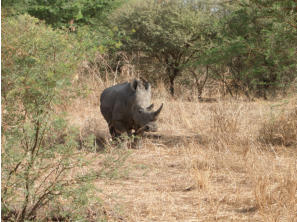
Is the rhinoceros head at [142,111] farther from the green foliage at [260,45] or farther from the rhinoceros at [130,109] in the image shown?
the green foliage at [260,45]

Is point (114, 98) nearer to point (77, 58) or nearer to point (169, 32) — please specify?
point (77, 58)

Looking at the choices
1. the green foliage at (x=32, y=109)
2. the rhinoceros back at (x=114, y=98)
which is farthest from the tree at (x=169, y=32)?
the green foliage at (x=32, y=109)

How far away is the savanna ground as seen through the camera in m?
4.43

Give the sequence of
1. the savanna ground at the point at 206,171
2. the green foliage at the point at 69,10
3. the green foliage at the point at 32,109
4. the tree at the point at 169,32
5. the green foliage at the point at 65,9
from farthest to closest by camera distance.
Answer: the green foliage at the point at 69,10 < the green foliage at the point at 65,9 < the tree at the point at 169,32 < the savanna ground at the point at 206,171 < the green foliage at the point at 32,109

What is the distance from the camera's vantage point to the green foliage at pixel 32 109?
3475mm

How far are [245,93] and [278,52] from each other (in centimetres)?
623

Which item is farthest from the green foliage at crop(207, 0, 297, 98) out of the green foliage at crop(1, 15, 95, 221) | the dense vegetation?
the green foliage at crop(1, 15, 95, 221)

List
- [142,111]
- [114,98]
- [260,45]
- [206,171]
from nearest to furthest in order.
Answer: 1. [206,171]
2. [142,111]
3. [114,98]
4. [260,45]

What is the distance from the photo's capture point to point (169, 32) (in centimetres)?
1606

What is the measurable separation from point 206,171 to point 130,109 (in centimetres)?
278

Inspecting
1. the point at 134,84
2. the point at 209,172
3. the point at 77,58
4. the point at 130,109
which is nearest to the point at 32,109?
the point at 77,58

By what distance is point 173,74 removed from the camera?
664 inches

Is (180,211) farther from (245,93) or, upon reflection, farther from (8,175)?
(245,93)

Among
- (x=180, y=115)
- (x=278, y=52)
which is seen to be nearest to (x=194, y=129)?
(x=180, y=115)
